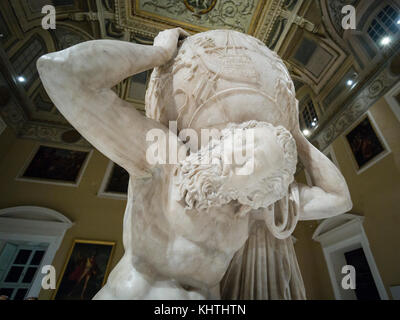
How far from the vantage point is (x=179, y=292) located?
831mm

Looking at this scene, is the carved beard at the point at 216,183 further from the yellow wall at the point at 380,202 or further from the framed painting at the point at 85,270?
the framed painting at the point at 85,270

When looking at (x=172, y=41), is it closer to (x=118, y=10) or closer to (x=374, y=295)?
(x=374, y=295)

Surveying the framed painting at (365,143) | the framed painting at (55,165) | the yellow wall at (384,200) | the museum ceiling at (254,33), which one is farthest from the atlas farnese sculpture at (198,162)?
the framed painting at (55,165)

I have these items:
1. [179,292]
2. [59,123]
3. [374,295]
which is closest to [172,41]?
[179,292]

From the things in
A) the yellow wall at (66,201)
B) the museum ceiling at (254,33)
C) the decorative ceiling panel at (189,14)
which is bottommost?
the yellow wall at (66,201)

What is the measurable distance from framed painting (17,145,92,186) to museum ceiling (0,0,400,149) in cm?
60

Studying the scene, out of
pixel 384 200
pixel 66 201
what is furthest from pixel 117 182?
pixel 384 200

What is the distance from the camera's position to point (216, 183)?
0.76 m

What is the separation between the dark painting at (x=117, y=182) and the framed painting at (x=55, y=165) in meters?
0.97

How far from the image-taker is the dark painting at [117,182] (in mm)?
7156

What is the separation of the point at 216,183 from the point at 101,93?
1.76 feet

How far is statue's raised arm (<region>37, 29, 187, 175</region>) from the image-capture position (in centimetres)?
70

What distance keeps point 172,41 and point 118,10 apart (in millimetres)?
6744

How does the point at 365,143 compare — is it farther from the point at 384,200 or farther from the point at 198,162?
the point at 198,162
